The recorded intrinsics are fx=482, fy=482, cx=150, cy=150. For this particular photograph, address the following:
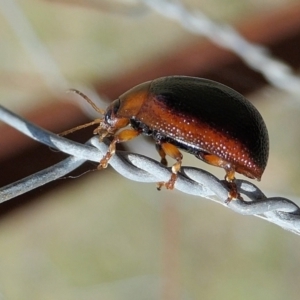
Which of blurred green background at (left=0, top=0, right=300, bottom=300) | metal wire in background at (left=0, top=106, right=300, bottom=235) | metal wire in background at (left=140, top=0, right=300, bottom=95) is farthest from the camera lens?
blurred green background at (left=0, top=0, right=300, bottom=300)

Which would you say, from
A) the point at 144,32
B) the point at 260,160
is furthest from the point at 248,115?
the point at 144,32

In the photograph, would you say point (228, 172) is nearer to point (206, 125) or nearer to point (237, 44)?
point (206, 125)

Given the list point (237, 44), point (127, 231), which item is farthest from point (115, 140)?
point (127, 231)

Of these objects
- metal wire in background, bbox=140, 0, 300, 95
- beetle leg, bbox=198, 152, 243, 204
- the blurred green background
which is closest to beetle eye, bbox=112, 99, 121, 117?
beetle leg, bbox=198, 152, 243, 204

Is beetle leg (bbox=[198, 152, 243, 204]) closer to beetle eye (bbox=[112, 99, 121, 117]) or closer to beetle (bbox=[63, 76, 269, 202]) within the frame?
beetle (bbox=[63, 76, 269, 202])

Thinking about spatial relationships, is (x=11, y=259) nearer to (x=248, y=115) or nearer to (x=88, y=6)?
(x=88, y=6)

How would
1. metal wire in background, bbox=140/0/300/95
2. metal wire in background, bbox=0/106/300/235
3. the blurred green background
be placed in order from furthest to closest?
the blurred green background → metal wire in background, bbox=140/0/300/95 → metal wire in background, bbox=0/106/300/235

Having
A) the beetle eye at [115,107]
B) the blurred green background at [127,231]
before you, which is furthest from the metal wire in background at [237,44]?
the beetle eye at [115,107]
